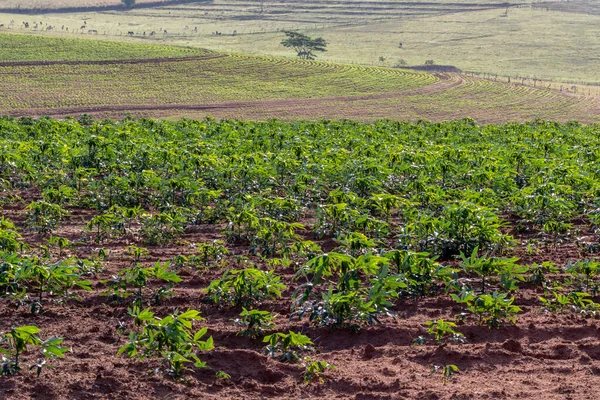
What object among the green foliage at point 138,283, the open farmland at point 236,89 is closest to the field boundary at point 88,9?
the open farmland at point 236,89

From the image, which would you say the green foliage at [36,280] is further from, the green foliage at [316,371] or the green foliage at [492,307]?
the green foliage at [492,307]

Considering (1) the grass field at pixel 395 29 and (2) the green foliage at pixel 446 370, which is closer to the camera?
(2) the green foliage at pixel 446 370

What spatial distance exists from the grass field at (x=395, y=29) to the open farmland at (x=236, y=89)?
56.1ft

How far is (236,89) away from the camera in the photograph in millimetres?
53469

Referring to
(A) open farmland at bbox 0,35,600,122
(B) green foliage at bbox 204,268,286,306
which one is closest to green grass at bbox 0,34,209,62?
(A) open farmland at bbox 0,35,600,122

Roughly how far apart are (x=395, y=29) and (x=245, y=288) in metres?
101

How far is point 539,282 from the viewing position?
8.23 meters

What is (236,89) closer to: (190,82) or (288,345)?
(190,82)

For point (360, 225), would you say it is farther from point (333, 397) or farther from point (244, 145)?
point (244, 145)

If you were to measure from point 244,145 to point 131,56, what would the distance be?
159ft

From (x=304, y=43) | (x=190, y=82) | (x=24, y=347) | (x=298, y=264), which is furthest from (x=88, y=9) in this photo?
(x=24, y=347)

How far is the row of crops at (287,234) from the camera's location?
6.89 metres

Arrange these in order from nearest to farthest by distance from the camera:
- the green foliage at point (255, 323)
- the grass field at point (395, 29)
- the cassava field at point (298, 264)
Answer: the cassava field at point (298, 264) → the green foliage at point (255, 323) → the grass field at point (395, 29)

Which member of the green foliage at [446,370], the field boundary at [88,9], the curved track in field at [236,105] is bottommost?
the curved track in field at [236,105]
